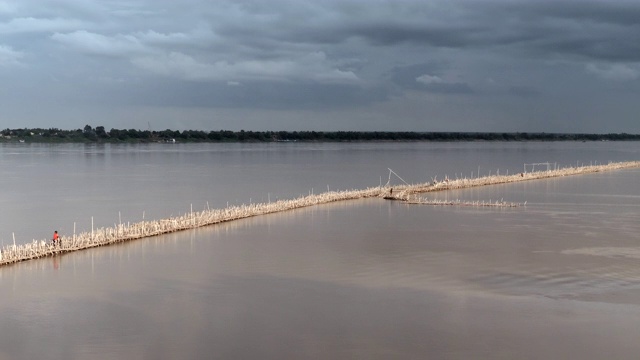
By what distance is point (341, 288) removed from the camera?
12.4m

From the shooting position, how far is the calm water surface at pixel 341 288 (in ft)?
31.1

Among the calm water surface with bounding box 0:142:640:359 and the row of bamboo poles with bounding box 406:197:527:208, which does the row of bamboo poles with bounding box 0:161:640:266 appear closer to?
the calm water surface with bounding box 0:142:640:359

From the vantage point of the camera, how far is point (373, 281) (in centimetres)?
1286

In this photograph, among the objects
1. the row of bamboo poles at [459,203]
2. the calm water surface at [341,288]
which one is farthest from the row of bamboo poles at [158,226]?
the row of bamboo poles at [459,203]

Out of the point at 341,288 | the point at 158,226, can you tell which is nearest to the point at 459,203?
the point at 158,226

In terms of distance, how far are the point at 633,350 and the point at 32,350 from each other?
7641mm

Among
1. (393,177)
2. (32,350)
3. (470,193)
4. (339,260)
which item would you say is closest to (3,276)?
(32,350)

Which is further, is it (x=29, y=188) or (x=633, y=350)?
(x=29, y=188)

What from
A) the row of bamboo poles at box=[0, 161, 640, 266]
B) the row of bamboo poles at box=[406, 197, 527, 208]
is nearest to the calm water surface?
the row of bamboo poles at box=[0, 161, 640, 266]

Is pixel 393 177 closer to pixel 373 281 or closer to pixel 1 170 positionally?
pixel 1 170

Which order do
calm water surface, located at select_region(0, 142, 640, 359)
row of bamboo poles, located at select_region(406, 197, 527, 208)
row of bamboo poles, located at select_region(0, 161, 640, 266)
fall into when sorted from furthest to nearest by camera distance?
1. row of bamboo poles, located at select_region(406, 197, 527, 208)
2. row of bamboo poles, located at select_region(0, 161, 640, 266)
3. calm water surface, located at select_region(0, 142, 640, 359)

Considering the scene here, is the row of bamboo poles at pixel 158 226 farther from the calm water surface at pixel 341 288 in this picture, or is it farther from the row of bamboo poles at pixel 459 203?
the row of bamboo poles at pixel 459 203

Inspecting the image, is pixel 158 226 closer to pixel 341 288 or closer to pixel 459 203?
pixel 341 288

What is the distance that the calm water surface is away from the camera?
948cm
